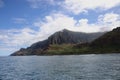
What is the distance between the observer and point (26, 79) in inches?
1953

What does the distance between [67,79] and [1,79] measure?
1755 centimetres

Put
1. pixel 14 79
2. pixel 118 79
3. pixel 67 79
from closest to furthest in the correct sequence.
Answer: pixel 118 79
pixel 67 79
pixel 14 79

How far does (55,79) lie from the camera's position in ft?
158

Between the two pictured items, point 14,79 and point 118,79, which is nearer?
point 118,79

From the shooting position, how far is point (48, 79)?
4881 centimetres

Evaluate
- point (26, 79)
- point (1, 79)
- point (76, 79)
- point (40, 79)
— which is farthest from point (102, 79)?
point (1, 79)

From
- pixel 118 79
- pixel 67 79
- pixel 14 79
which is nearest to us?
pixel 118 79

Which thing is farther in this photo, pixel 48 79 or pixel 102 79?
pixel 48 79

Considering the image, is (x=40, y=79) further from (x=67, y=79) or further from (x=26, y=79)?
(x=67, y=79)

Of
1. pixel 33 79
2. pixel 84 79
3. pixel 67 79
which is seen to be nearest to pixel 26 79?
pixel 33 79

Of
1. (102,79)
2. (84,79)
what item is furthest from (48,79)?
(102,79)

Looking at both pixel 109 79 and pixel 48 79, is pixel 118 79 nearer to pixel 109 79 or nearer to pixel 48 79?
pixel 109 79

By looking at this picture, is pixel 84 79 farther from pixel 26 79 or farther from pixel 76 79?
pixel 26 79

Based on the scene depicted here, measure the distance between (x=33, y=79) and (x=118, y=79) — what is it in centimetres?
1981
